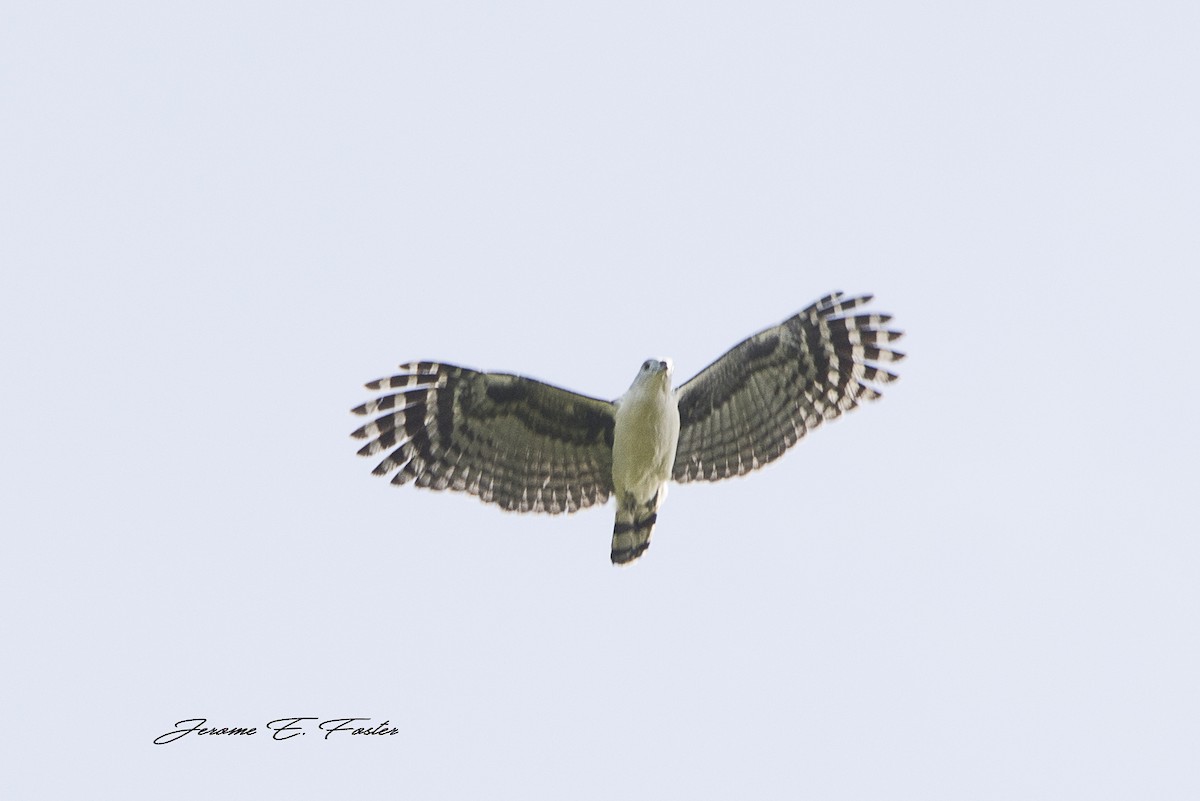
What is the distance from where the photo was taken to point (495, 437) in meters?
21.0

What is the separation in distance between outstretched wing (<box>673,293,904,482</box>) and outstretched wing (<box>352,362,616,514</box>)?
97cm

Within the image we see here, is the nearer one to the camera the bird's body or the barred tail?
the bird's body

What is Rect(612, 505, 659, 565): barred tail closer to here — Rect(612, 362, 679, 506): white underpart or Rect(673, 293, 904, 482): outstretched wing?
Rect(612, 362, 679, 506): white underpart

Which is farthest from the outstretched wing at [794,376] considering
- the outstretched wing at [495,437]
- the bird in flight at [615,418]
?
the outstretched wing at [495,437]

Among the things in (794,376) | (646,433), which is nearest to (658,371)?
(646,433)

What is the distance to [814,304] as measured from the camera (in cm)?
2081

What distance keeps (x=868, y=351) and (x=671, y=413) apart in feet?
6.54

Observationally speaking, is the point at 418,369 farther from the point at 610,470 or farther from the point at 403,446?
the point at 610,470

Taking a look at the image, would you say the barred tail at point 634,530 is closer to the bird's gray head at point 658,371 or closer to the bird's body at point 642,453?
the bird's body at point 642,453

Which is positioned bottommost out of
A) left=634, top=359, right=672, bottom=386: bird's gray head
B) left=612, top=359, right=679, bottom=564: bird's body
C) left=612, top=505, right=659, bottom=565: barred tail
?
left=612, top=505, right=659, bottom=565: barred tail

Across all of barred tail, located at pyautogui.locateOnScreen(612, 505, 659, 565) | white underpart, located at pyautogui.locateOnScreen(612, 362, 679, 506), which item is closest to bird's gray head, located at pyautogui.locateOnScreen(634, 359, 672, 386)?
white underpart, located at pyautogui.locateOnScreen(612, 362, 679, 506)

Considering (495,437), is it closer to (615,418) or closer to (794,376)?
(615,418)

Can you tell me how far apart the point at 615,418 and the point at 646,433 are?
0.47 metres

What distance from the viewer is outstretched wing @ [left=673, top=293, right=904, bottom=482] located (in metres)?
20.8
